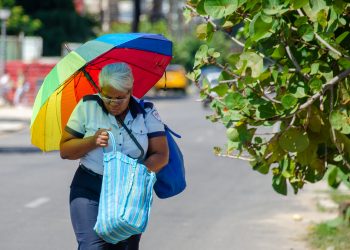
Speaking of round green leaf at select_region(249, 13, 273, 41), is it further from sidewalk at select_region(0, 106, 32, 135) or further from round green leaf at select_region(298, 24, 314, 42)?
sidewalk at select_region(0, 106, 32, 135)

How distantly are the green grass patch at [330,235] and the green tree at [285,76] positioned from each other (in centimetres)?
267

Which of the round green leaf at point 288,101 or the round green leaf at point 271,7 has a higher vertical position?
the round green leaf at point 271,7

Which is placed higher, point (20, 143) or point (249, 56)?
point (249, 56)

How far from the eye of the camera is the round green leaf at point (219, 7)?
658cm

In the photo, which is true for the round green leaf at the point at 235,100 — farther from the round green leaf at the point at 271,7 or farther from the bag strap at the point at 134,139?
the bag strap at the point at 134,139

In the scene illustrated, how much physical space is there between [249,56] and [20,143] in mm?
18964

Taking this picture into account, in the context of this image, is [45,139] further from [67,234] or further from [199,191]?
[199,191]

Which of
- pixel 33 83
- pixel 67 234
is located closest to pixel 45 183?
pixel 67 234

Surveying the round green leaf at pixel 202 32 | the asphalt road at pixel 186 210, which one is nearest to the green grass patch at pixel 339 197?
the asphalt road at pixel 186 210

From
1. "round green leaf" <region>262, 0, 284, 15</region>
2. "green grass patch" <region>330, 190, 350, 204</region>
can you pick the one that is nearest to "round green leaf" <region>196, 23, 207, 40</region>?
"round green leaf" <region>262, 0, 284, 15</region>

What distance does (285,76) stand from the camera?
7.52 metres

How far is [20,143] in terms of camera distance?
25641 mm

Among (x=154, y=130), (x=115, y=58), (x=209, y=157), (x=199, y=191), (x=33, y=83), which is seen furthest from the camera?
(x=33, y=83)

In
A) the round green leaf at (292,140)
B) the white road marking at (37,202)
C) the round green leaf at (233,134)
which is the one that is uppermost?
the round green leaf at (292,140)
